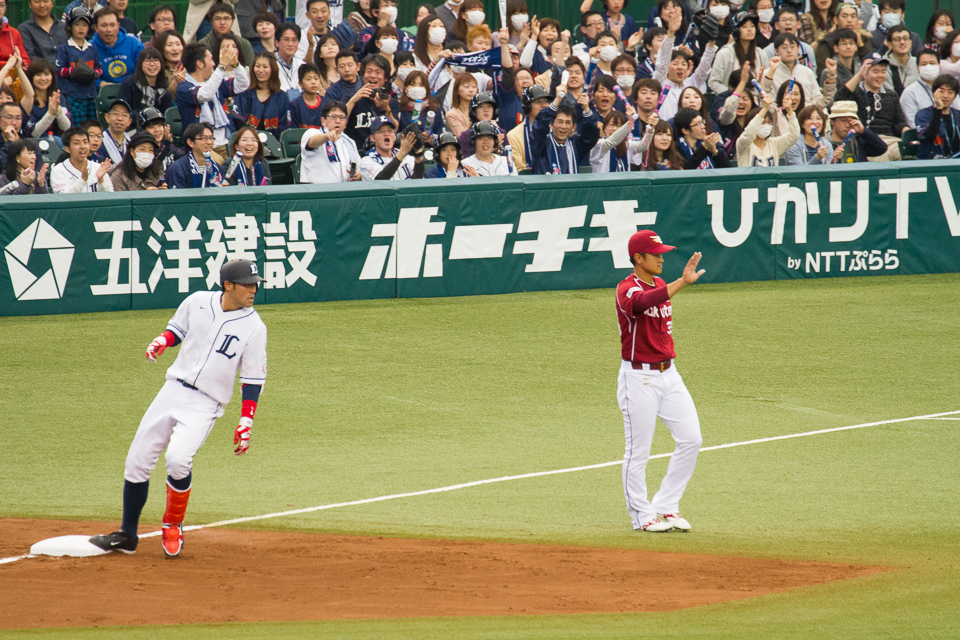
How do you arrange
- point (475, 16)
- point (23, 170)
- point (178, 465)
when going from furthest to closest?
point (475, 16)
point (23, 170)
point (178, 465)

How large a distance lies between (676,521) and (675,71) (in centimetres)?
1031

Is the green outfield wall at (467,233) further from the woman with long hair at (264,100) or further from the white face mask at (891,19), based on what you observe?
the white face mask at (891,19)

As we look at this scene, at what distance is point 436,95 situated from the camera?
653 inches

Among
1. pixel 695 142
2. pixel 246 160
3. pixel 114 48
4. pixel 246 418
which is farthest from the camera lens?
pixel 695 142

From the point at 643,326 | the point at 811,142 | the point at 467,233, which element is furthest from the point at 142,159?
the point at 811,142

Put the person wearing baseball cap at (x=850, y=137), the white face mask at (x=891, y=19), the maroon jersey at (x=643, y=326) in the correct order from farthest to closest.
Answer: the white face mask at (x=891, y=19)
the person wearing baseball cap at (x=850, y=137)
the maroon jersey at (x=643, y=326)

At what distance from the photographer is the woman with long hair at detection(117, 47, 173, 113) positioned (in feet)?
48.9

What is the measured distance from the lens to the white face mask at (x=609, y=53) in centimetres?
1764

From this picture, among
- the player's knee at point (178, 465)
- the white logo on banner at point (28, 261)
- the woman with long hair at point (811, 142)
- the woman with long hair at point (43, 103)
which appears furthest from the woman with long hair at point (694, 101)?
the player's knee at point (178, 465)

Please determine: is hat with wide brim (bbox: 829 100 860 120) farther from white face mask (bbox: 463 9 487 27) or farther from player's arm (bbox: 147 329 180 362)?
player's arm (bbox: 147 329 180 362)

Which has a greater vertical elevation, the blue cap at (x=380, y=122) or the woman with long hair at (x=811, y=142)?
the blue cap at (x=380, y=122)

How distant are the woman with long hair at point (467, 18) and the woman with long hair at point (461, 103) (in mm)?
1336

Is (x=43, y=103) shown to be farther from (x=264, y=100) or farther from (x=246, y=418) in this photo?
(x=246, y=418)

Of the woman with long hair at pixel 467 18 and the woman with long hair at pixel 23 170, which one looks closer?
the woman with long hair at pixel 23 170
